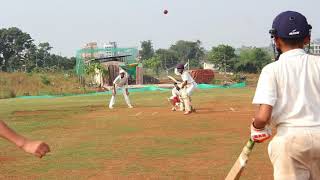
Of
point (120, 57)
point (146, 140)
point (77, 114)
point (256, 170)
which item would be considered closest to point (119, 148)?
point (146, 140)

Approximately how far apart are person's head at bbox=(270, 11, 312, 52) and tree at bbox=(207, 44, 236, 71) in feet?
242

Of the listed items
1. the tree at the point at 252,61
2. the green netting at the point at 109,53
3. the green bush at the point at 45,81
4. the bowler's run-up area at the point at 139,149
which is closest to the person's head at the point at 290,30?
the bowler's run-up area at the point at 139,149

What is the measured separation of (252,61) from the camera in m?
78.5

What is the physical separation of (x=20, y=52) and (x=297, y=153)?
85.8 meters

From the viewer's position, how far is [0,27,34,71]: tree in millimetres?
84750

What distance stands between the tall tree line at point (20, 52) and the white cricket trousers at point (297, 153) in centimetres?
8003

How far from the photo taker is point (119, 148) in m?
11.4

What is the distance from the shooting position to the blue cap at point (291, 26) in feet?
13.6

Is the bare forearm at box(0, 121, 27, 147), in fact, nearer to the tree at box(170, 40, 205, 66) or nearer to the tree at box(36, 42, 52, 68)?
the tree at box(36, 42, 52, 68)

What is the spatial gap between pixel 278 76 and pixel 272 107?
22 centimetres

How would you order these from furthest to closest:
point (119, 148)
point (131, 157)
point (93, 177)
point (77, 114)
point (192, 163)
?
point (77, 114) → point (119, 148) → point (131, 157) → point (192, 163) → point (93, 177)

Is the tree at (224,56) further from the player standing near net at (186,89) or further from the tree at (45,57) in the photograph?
the player standing near net at (186,89)

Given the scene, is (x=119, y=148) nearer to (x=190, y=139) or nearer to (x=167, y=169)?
(x=190, y=139)

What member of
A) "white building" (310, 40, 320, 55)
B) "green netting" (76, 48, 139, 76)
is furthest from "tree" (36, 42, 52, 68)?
"white building" (310, 40, 320, 55)
